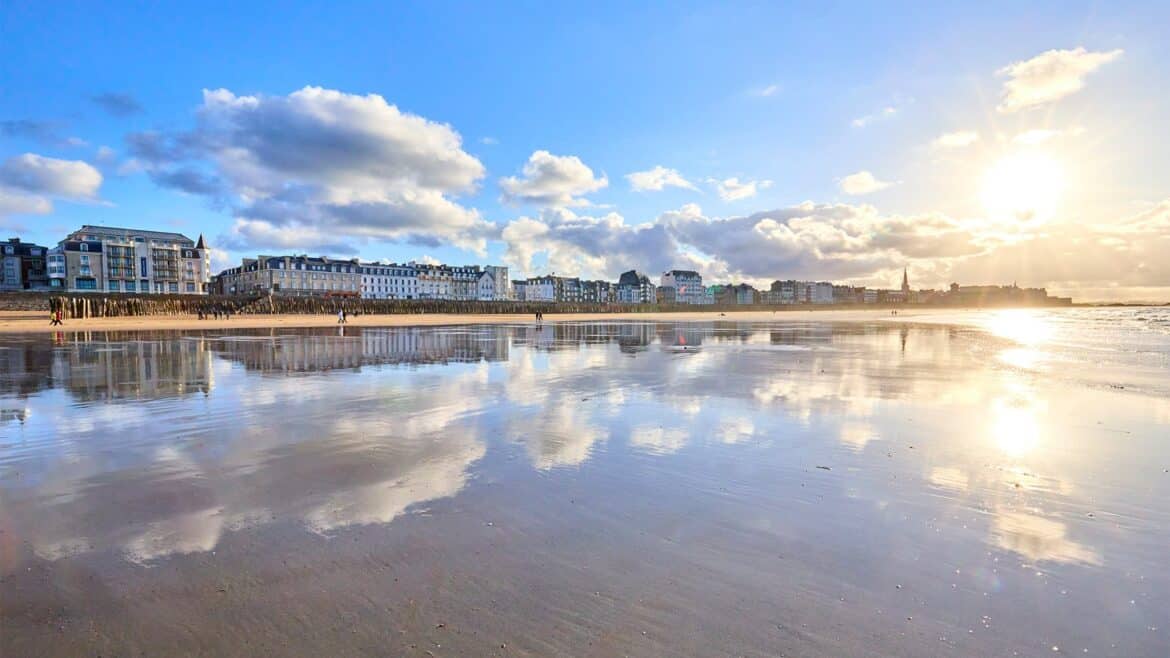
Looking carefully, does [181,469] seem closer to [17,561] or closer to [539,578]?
[17,561]

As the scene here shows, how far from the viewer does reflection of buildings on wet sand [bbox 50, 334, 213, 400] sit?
11.5 metres

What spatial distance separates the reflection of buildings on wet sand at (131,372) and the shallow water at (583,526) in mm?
1007

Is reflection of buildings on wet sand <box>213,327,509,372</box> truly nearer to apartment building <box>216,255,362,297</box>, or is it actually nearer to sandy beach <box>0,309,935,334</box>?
sandy beach <box>0,309,935,334</box>

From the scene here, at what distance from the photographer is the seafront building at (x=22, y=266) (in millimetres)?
88938

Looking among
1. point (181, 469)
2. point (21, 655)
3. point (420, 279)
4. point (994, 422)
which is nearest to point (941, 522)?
point (994, 422)

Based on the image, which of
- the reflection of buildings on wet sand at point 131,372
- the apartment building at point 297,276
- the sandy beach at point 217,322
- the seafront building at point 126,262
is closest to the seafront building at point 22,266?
the seafront building at point 126,262

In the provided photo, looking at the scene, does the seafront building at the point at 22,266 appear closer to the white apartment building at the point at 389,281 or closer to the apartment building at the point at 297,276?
the apartment building at the point at 297,276

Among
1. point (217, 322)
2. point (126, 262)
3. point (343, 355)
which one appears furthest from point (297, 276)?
point (343, 355)

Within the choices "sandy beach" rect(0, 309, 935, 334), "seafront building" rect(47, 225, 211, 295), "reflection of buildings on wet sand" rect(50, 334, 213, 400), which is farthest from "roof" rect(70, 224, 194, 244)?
"reflection of buildings on wet sand" rect(50, 334, 213, 400)

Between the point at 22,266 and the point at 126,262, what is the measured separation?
55.6 feet

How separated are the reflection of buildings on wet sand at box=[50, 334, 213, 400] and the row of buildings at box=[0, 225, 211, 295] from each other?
86476 millimetres

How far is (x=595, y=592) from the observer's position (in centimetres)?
351

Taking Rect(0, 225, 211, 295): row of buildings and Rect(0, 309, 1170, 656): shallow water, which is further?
Rect(0, 225, 211, 295): row of buildings

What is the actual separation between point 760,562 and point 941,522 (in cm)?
197
